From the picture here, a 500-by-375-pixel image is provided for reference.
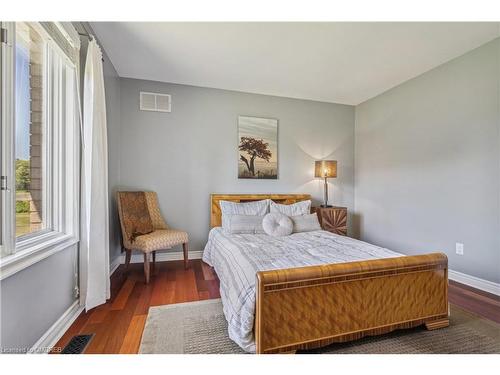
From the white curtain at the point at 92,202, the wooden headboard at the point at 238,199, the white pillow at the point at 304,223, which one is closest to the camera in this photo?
the white curtain at the point at 92,202

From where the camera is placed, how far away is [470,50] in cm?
244

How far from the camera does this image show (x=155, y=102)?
3.18 metres

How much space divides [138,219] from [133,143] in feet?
3.49

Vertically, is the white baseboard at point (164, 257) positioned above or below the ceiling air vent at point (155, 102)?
below

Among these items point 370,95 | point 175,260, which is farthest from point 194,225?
point 370,95

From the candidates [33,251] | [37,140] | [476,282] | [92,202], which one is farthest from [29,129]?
[476,282]

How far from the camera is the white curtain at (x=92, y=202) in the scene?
6.25 ft

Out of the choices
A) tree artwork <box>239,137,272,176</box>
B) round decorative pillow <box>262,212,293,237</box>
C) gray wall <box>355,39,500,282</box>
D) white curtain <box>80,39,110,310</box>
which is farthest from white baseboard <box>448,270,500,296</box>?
white curtain <box>80,39,110,310</box>

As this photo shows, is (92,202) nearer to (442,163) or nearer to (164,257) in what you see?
(164,257)

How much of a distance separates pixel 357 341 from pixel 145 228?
2527mm

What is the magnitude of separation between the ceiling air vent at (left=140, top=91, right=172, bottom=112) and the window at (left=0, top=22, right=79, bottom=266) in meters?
1.27

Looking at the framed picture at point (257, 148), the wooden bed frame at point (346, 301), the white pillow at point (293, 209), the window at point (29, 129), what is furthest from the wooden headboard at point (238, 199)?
the wooden bed frame at point (346, 301)

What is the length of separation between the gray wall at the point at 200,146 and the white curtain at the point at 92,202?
3.06 feet

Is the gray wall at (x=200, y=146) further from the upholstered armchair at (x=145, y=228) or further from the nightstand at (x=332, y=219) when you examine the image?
the nightstand at (x=332, y=219)
